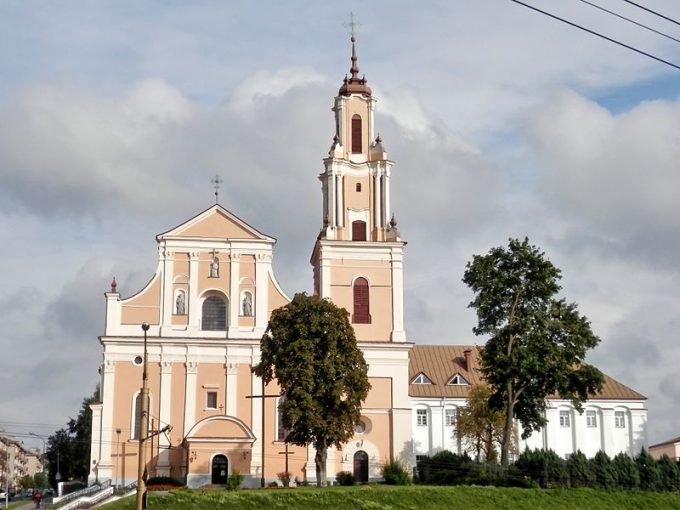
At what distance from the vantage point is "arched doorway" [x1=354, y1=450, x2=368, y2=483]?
182 ft

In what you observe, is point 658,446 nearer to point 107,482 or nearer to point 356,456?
point 356,456

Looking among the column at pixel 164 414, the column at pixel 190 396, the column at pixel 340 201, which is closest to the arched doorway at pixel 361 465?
the column at pixel 190 396

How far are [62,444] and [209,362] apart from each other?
37.0 m

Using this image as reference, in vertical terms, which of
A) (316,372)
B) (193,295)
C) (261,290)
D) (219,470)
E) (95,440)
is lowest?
(219,470)

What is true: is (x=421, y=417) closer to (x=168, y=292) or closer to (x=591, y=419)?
(x=591, y=419)

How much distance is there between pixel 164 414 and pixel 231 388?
150 inches

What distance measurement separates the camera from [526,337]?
48.7m

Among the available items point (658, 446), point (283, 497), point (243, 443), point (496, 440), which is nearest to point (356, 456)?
point (243, 443)

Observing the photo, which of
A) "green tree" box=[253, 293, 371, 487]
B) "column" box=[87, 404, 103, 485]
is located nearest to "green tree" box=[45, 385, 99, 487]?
"column" box=[87, 404, 103, 485]

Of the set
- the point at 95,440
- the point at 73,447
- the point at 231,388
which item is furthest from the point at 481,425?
the point at 73,447

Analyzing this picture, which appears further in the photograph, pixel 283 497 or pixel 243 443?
pixel 243 443

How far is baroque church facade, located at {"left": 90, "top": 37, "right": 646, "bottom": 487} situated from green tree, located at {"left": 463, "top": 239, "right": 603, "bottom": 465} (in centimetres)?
847

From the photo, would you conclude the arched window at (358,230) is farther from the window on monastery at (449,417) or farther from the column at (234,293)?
the window on monastery at (449,417)

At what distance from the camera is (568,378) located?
48438mm
